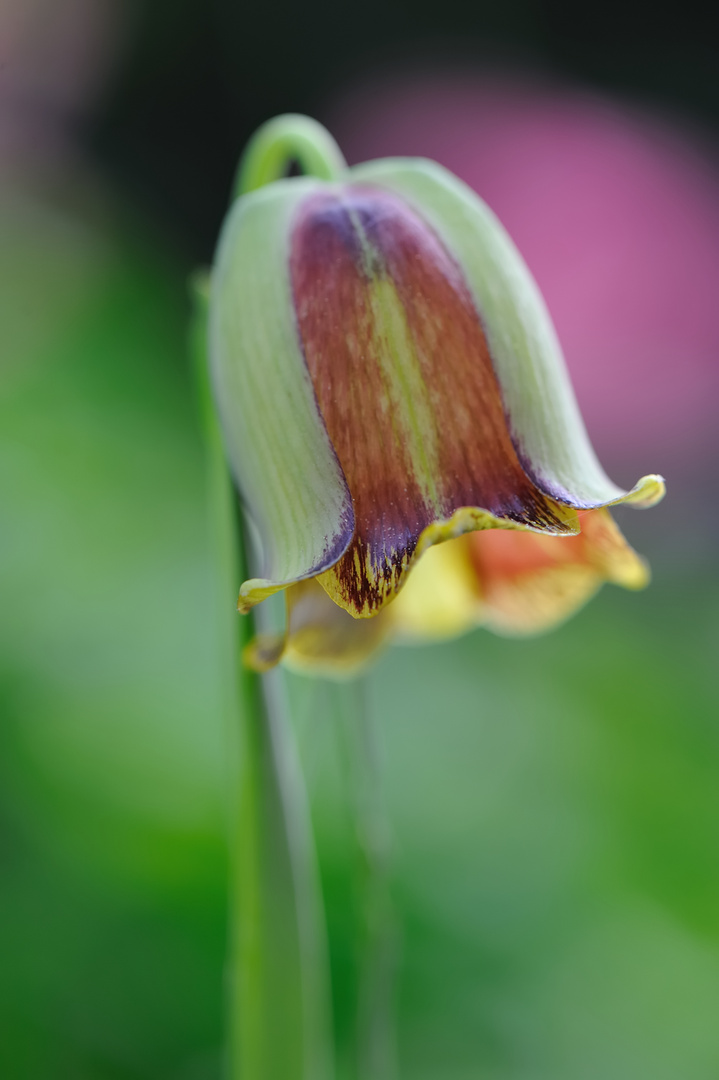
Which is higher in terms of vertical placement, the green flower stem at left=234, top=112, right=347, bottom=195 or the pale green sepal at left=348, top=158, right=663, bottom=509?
the green flower stem at left=234, top=112, right=347, bottom=195

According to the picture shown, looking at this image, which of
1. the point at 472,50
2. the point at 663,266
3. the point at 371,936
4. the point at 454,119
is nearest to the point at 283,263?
the point at 371,936

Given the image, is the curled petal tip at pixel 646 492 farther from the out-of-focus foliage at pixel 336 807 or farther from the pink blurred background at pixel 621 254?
the pink blurred background at pixel 621 254

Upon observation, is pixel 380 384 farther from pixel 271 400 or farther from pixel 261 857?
pixel 261 857

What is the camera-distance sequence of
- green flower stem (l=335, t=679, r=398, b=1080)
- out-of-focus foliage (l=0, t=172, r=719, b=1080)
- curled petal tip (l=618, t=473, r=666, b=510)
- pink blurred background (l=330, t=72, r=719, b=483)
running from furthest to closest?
pink blurred background (l=330, t=72, r=719, b=483) → out-of-focus foliage (l=0, t=172, r=719, b=1080) → green flower stem (l=335, t=679, r=398, b=1080) → curled petal tip (l=618, t=473, r=666, b=510)

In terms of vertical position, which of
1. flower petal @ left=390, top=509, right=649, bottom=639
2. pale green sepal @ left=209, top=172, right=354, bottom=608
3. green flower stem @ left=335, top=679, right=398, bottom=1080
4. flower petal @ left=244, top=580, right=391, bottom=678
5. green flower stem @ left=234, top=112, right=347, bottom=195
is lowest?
green flower stem @ left=335, top=679, right=398, bottom=1080

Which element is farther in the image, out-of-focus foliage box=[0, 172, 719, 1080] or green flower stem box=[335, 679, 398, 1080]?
out-of-focus foliage box=[0, 172, 719, 1080]

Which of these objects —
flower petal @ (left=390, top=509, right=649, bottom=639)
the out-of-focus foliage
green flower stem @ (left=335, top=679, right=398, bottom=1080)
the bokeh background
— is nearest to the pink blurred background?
the bokeh background

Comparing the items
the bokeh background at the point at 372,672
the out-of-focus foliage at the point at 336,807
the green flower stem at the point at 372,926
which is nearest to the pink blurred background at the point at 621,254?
→ the bokeh background at the point at 372,672

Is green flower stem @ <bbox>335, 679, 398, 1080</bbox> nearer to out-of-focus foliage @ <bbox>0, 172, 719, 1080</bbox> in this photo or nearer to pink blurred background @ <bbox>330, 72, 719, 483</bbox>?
out-of-focus foliage @ <bbox>0, 172, 719, 1080</bbox>
